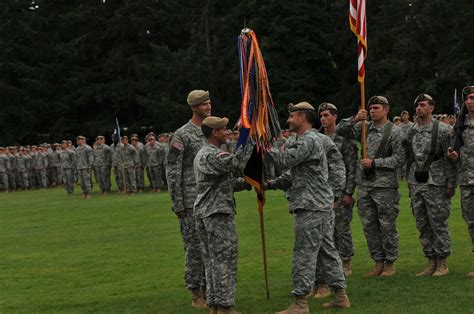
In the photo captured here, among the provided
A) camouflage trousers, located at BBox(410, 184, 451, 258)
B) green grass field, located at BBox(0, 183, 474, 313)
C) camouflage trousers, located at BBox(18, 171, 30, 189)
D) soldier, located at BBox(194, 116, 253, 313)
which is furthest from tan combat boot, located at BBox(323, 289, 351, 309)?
camouflage trousers, located at BBox(18, 171, 30, 189)

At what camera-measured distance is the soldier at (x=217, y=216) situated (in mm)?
9156

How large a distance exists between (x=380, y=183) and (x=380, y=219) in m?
0.51

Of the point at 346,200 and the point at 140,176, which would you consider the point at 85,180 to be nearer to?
the point at 140,176

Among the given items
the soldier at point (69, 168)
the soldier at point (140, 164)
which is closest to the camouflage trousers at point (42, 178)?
the soldier at point (69, 168)

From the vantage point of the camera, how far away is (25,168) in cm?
4216

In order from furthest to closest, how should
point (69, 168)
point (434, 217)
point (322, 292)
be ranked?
point (69, 168), point (434, 217), point (322, 292)

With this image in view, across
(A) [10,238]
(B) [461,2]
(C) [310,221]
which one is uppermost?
(B) [461,2]

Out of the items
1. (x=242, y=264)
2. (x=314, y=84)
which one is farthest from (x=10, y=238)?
(x=314, y=84)

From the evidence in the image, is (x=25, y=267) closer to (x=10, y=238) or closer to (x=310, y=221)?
(x=10, y=238)

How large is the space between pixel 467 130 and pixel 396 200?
137 centimetres

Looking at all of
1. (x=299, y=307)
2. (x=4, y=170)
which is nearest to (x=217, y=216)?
(x=299, y=307)

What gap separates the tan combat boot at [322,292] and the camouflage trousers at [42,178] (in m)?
33.4

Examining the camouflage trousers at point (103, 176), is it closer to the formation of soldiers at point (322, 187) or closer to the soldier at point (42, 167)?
the soldier at point (42, 167)

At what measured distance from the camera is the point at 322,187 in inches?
368
